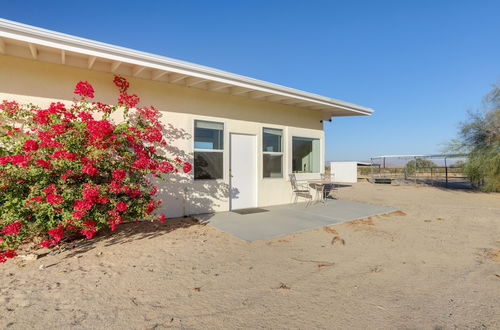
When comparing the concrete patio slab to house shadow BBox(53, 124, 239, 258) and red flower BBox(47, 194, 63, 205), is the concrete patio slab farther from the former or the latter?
red flower BBox(47, 194, 63, 205)

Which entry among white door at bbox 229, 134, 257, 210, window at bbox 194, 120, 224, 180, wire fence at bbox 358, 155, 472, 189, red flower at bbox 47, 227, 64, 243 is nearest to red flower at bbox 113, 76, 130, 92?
window at bbox 194, 120, 224, 180

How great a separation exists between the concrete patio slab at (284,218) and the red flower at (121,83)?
121 inches

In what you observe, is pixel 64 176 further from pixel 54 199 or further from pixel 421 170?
pixel 421 170

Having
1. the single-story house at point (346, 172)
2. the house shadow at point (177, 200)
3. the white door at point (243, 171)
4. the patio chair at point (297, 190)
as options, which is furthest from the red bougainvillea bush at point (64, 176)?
the single-story house at point (346, 172)

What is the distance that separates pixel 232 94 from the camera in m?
6.63

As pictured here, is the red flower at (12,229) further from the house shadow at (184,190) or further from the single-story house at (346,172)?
the single-story house at (346,172)

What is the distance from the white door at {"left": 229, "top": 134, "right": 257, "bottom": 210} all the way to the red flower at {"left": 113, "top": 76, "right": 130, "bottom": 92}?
2.65 m

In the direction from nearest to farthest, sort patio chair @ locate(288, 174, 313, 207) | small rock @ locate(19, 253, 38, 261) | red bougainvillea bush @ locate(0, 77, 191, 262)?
red bougainvillea bush @ locate(0, 77, 191, 262) → small rock @ locate(19, 253, 38, 261) → patio chair @ locate(288, 174, 313, 207)

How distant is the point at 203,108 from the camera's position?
6219 millimetres

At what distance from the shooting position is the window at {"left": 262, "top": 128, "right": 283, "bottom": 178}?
7.29 metres

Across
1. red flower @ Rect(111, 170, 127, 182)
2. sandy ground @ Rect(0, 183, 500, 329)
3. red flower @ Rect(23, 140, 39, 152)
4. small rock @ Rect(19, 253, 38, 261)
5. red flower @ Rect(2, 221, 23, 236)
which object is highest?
red flower @ Rect(23, 140, 39, 152)

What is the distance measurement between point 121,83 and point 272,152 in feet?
13.5

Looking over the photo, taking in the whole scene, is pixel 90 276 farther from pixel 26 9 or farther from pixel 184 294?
pixel 26 9

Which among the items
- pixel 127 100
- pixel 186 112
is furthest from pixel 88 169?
pixel 186 112
